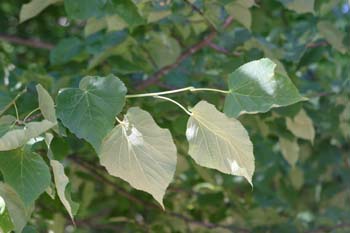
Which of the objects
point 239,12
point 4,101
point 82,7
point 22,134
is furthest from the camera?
point 239,12

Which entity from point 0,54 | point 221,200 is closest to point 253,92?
point 0,54

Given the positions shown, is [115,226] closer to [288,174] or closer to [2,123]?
[288,174]

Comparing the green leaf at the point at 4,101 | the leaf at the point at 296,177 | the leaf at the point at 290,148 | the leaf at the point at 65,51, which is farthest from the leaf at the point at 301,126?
the green leaf at the point at 4,101

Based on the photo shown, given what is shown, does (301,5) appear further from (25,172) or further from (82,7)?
(25,172)

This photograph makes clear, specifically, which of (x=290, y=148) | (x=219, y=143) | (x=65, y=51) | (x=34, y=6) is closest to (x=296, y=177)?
(x=290, y=148)

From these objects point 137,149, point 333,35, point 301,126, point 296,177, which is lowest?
point 296,177

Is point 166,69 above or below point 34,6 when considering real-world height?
below

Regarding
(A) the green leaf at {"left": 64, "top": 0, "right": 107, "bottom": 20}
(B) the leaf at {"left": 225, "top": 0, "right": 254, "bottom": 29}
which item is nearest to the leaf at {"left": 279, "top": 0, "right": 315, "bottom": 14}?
(B) the leaf at {"left": 225, "top": 0, "right": 254, "bottom": 29}

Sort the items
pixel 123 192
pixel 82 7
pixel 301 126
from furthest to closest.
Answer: pixel 123 192 < pixel 301 126 < pixel 82 7

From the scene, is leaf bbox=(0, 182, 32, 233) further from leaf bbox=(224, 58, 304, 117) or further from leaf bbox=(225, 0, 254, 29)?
leaf bbox=(225, 0, 254, 29)
